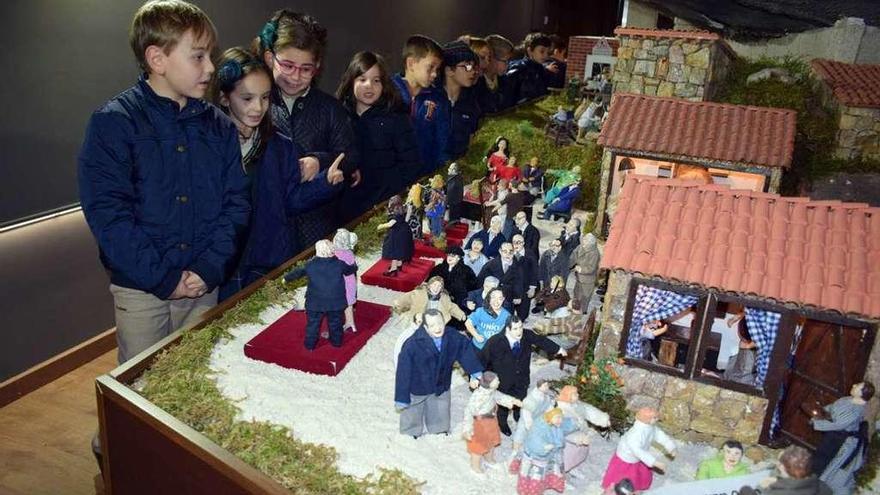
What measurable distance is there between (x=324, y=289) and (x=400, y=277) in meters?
1.85

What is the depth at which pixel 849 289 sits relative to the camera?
420 centimetres

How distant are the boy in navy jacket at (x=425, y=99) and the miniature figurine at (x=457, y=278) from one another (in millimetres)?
2885

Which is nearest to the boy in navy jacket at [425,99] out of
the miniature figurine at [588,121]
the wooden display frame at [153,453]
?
the miniature figurine at [588,121]

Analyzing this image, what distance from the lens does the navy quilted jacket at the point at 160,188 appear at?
13.5ft

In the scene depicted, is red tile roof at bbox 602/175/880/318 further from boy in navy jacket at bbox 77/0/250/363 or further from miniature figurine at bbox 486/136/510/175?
miniature figurine at bbox 486/136/510/175

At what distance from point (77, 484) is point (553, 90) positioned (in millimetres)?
14232

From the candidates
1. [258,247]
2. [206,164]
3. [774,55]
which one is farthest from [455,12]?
[206,164]

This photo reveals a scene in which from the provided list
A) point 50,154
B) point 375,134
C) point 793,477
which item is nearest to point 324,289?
point 375,134

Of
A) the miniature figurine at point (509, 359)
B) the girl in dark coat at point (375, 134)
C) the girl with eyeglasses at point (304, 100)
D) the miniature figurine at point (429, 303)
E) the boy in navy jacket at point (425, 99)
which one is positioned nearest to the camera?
the miniature figurine at point (509, 359)

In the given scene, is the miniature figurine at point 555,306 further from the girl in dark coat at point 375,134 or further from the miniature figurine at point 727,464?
the girl in dark coat at point 375,134

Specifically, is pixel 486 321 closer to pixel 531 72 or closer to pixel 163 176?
pixel 163 176

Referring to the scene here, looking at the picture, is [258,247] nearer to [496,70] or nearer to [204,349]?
[204,349]

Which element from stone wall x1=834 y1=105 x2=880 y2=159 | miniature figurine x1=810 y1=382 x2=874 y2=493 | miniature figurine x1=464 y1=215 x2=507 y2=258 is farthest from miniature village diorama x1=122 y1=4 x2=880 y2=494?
stone wall x1=834 y1=105 x2=880 y2=159

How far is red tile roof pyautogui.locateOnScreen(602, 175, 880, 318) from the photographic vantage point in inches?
168
